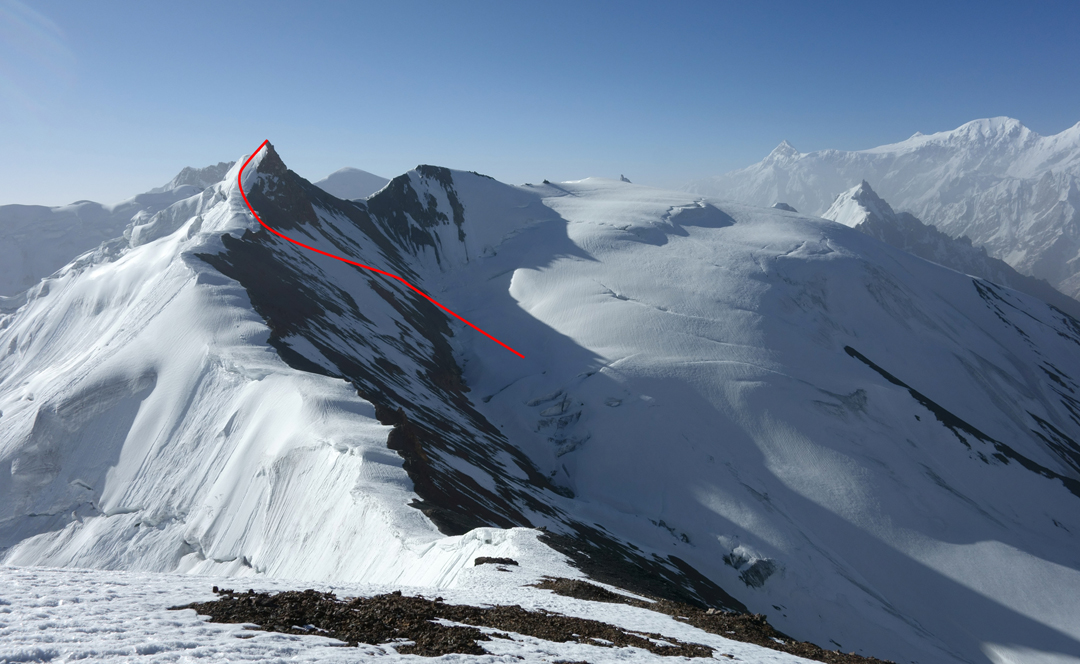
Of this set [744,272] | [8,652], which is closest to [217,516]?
[8,652]

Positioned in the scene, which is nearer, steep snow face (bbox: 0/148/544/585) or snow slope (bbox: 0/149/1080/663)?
steep snow face (bbox: 0/148/544/585)

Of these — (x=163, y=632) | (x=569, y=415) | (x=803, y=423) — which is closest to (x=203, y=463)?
(x=163, y=632)

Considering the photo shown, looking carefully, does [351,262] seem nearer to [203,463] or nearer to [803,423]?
[203,463]

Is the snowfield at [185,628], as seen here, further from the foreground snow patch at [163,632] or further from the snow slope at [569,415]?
the snow slope at [569,415]

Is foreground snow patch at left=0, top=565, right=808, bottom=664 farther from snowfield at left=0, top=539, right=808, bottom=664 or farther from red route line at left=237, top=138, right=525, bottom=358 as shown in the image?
red route line at left=237, top=138, right=525, bottom=358

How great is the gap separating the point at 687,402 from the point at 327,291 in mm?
50113

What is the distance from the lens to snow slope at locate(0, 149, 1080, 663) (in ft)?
112

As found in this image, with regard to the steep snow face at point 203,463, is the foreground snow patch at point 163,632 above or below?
above

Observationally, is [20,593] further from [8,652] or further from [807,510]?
[807,510]

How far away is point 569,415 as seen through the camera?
3081 inches

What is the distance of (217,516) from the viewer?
3331 cm

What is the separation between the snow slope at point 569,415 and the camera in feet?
112

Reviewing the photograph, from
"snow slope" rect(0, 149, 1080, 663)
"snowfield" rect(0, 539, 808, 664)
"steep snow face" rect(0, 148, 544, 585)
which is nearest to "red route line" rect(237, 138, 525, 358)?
"snow slope" rect(0, 149, 1080, 663)

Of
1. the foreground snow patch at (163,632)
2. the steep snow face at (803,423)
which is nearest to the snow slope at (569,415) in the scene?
the steep snow face at (803,423)
